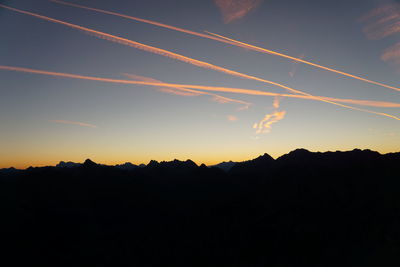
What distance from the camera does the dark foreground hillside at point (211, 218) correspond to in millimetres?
42719

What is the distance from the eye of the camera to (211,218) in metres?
56.4

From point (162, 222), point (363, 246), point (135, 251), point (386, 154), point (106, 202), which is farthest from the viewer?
point (386, 154)

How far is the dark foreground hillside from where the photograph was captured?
4272 cm

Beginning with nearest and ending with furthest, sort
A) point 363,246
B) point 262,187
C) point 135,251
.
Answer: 1. point 363,246
2. point 135,251
3. point 262,187

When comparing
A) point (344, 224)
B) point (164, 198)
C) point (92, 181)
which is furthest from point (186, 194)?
point (344, 224)

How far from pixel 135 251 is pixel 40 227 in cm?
1951

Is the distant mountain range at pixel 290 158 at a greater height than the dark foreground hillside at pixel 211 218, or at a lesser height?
greater

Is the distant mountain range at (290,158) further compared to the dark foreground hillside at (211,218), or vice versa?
the distant mountain range at (290,158)

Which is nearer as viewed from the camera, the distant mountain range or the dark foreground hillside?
the dark foreground hillside

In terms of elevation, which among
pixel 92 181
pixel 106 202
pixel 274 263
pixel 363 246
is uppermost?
pixel 92 181

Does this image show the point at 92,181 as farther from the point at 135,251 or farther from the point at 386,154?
the point at 386,154

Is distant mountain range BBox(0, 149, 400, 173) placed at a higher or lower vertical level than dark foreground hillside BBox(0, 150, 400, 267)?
higher

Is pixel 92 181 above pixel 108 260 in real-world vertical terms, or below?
above

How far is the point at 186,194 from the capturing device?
67812mm
